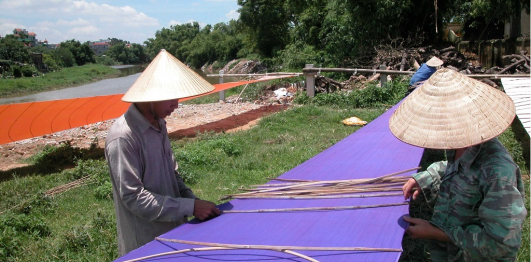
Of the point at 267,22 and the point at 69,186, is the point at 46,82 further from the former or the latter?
the point at 69,186

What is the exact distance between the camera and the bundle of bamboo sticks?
2326 mm

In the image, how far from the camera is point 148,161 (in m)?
1.78

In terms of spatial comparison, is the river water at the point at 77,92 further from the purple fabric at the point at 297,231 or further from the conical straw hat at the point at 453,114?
the conical straw hat at the point at 453,114

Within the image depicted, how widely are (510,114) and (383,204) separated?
837 millimetres

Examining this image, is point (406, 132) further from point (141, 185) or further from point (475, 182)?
point (141, 185)

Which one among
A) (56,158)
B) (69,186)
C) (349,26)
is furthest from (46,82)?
(69,186)

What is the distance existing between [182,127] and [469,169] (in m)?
7.57

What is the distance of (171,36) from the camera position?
252ft

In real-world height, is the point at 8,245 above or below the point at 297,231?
below

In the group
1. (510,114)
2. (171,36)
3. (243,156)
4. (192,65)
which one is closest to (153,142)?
(510,114)

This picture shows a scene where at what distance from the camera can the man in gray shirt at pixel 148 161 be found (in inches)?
66.4

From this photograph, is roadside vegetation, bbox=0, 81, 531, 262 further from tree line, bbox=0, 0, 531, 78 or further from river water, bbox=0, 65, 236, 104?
river water, bbox=0, 65, 236, 104

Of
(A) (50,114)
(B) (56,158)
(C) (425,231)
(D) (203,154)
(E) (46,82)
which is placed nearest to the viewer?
(C) (425,231)

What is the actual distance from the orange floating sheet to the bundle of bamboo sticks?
3.99 meters
